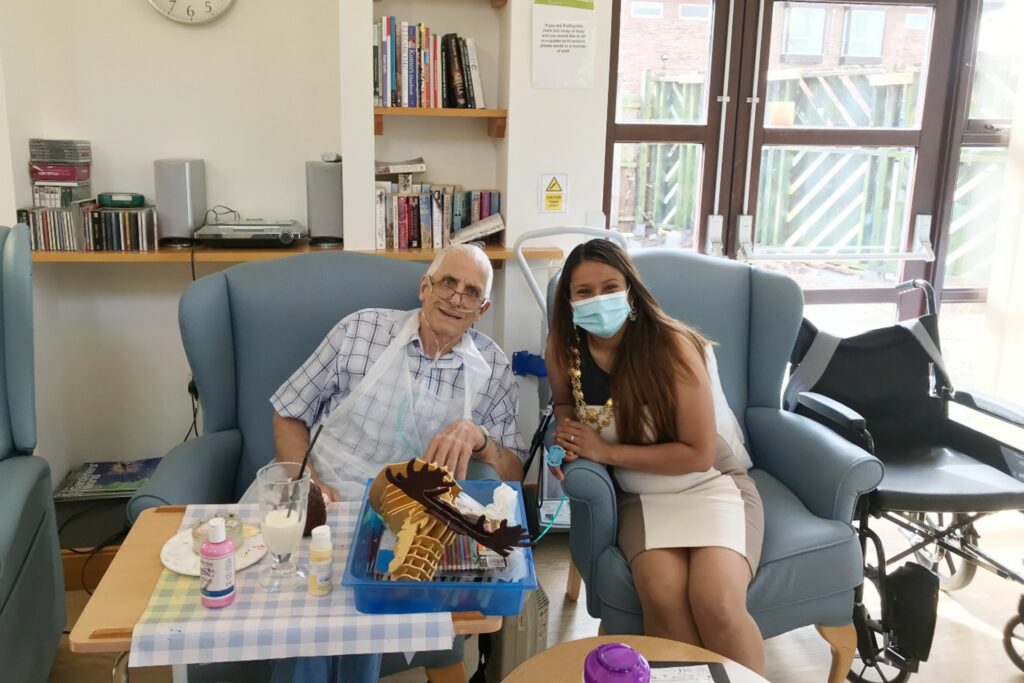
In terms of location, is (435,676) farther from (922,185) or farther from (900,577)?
(922,185)

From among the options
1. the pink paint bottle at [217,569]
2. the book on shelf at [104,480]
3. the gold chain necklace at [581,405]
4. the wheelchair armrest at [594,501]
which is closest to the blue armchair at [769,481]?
the wheelchair armrest at [594,501]

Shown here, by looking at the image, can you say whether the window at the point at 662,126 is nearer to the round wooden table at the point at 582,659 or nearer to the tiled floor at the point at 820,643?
the tiled floor at the point at 820,643

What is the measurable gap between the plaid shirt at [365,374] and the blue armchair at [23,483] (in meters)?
0.53

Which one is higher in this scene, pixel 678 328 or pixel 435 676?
pixel 678 328

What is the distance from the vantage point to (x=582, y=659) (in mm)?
1507

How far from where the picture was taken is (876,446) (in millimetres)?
2621

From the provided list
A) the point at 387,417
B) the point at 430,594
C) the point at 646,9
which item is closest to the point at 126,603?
the point at 430,594

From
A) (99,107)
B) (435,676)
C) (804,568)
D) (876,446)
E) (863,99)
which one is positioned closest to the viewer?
(435,676)

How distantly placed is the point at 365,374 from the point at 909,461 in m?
1.54

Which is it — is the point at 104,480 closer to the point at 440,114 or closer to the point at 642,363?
the point at 440,114

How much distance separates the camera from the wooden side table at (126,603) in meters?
1.19

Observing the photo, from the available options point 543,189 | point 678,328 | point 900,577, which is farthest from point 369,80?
point 900,577

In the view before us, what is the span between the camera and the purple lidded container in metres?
1.27

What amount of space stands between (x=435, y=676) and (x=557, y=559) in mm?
1096
